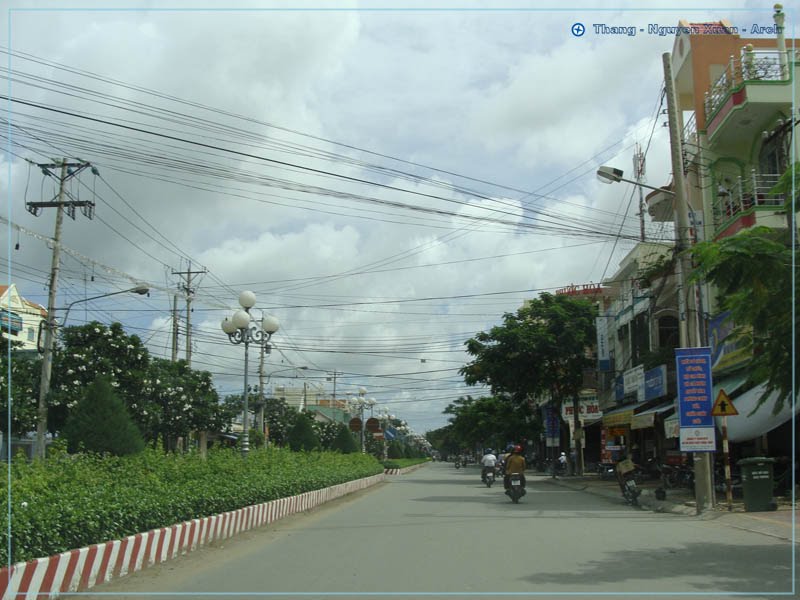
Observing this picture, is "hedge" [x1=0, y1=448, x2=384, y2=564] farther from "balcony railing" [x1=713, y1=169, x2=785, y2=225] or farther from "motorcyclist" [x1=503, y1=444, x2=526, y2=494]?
"balcony railing" [x1=713, y1=169, x2=785, y2=225]

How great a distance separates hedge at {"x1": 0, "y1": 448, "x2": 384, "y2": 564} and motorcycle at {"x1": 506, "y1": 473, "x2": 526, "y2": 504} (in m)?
6.48

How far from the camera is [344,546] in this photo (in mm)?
12719

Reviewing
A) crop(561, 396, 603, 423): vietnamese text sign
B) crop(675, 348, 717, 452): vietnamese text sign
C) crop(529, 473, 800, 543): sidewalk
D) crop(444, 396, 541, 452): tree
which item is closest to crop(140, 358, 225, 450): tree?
crop(444, 396, 541, 452): tree

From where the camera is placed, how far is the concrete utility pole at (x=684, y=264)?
61.0ft

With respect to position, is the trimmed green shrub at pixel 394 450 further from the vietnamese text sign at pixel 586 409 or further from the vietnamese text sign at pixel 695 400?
the vietnamese text sign at pixel 695 400

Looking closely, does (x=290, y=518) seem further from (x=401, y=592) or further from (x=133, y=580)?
(x=401, y=592)

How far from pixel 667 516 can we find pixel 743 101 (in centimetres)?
1155

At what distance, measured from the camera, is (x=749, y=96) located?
2167 cm

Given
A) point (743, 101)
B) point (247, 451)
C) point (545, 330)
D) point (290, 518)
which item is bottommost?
point (290, 518)

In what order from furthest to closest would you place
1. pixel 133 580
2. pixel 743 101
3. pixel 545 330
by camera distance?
pixel 545 330
pixel 743 101
pixel 133 580

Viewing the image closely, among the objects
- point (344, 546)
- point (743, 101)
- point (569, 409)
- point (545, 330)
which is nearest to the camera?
point (344, 546)

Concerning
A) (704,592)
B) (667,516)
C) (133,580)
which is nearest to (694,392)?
(667,516)

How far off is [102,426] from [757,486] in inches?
642

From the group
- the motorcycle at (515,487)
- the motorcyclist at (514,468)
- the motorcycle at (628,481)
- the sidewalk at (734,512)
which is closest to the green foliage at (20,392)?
the motorcyclist at (514,468)
